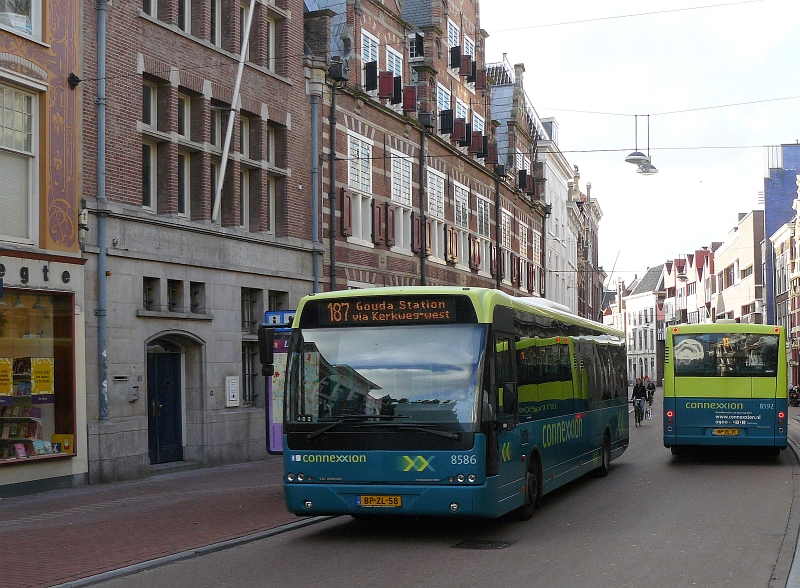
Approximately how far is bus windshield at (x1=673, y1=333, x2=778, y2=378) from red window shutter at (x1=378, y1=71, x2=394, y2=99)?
40.6 ft

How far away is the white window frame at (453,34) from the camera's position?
1553 inches

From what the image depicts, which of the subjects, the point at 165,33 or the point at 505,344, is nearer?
the point at 505,344

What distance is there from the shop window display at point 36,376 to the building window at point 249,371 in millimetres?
6371

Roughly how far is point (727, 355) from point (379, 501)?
1227 cm

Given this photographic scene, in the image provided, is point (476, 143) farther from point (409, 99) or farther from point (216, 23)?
point (216, 23)

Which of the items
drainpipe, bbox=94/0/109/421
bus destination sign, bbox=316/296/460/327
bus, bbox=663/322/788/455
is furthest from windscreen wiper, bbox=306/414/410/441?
bus, bbox=663/322/788/455

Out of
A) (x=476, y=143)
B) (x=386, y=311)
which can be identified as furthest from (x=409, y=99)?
(x=386, y=311)

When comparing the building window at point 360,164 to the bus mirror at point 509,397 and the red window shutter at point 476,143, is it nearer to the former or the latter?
the red window shutter at point 476,143

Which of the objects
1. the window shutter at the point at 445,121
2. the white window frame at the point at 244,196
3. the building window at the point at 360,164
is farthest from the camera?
the window shutter at the point at 445,121

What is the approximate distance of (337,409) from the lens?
12211 millimetres

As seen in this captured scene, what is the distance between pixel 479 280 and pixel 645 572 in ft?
105

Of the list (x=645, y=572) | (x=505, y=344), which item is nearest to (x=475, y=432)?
(x=505, y=344)

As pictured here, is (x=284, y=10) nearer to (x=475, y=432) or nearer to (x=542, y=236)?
(x=475, y=432)

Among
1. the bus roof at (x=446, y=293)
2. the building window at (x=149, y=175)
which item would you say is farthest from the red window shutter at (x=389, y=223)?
the bus roof at (x=446, y=293)
